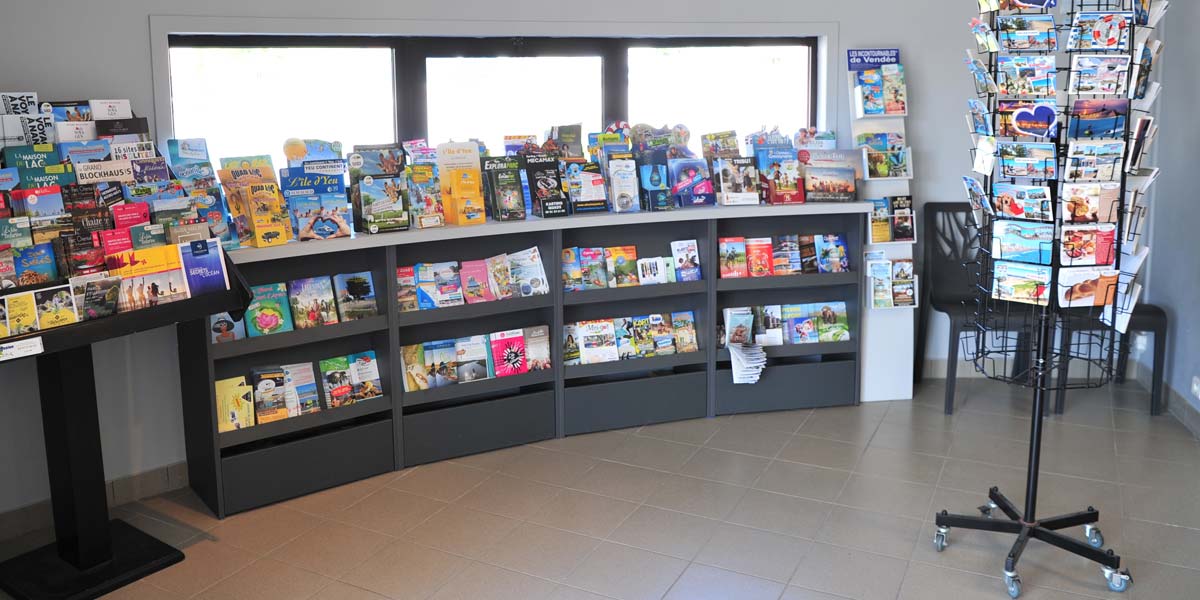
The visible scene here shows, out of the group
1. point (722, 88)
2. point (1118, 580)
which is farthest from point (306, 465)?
point (1118, 580)

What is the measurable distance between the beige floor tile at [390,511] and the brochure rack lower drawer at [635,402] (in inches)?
40.0

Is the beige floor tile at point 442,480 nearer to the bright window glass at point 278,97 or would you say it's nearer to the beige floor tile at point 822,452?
the beige floor tile at point 822,452

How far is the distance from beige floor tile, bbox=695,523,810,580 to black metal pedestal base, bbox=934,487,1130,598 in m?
0.56

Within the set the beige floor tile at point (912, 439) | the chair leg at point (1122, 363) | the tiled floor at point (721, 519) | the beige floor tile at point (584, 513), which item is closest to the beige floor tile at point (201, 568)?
the tiled floor at point (721, 519)

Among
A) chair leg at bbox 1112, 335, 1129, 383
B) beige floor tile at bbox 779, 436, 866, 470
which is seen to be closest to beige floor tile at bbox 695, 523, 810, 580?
beige floor tile at bbox 779, 436, 866, 470

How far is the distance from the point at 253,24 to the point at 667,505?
2.79 m

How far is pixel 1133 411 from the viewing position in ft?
18.0

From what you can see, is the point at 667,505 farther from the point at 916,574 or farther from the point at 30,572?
the point at 30,572

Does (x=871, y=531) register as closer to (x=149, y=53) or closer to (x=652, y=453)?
(x=652, y=453)

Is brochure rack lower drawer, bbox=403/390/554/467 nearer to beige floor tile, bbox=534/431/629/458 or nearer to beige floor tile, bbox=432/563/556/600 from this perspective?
beige floor tile, bbox=534/431/629/458

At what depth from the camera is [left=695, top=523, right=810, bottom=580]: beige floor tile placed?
3734 millimetres

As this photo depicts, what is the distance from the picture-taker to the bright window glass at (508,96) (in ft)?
17.4

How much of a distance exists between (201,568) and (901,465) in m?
3.02

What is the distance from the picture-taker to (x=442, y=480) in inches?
181
